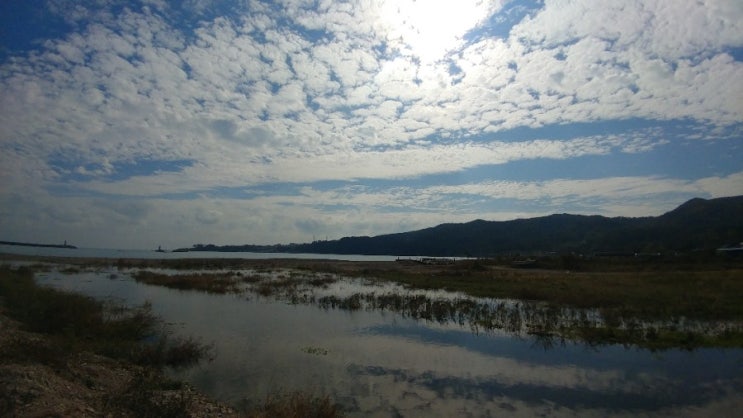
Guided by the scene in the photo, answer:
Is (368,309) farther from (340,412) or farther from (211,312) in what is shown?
(340,412)

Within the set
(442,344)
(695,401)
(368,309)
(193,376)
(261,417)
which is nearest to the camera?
(261,417)

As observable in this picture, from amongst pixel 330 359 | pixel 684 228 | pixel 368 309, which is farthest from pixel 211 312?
pixel 684 228

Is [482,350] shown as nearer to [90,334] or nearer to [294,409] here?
[294,409]

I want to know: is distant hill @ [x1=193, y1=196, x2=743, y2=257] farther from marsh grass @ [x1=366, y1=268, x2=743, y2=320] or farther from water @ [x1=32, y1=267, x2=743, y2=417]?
water @ [x1=32, y1=267, x2=743, y2=417]

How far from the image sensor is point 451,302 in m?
34.8

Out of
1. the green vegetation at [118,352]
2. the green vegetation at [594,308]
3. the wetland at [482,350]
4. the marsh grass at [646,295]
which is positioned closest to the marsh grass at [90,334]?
the green vegetation at [118,352]

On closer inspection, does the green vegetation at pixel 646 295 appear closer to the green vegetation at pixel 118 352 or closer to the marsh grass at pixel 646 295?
the marsh grass at pixel 646 295

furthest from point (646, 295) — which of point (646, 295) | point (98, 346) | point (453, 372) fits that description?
point (98, 346)

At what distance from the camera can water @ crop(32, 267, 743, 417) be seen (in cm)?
1424

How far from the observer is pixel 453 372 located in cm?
1781

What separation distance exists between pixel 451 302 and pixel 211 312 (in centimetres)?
1737

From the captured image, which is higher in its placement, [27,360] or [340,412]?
[27,360]

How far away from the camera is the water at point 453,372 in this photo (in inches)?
561

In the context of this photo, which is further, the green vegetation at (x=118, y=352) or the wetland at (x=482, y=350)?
the wetland at (x=482, y=350)
